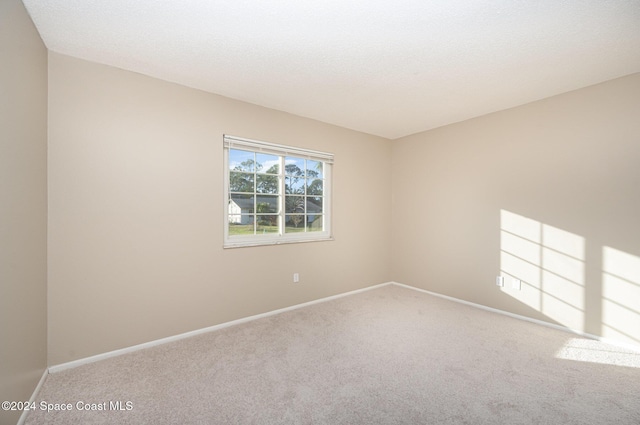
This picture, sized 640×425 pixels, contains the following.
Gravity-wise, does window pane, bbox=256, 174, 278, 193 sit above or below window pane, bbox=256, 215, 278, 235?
above

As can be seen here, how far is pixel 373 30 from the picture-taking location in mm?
1878

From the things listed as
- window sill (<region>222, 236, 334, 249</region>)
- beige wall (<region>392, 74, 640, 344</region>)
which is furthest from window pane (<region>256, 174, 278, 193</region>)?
beige wall (<region>392, 74, 640, 344</region>)

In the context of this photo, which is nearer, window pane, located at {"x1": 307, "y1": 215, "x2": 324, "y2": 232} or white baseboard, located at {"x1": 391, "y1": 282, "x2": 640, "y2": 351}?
white baseboard, located at {"x1": 391, "y1": 282, "x2": 640, "y2": 351}

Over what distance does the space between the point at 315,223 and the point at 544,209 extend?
2.71 metres

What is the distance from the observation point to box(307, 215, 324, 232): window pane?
149 inches

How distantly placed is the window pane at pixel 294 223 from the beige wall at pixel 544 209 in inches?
75.1

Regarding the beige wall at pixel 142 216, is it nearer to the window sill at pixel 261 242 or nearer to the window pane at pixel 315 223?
the window sill at pixel 261 242

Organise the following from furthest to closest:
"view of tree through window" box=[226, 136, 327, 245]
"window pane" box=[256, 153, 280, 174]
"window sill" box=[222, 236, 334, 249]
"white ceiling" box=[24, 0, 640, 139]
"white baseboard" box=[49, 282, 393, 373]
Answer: "window pane" box=[256, 153, 280, 174]
"view of tree through window" box=[226, 136, 327, 245]
"window sill" box=[222, 236, 334, 249]
"white baseboard" box=[49, 282, 393, 373]
"white ceiling" box=[24, 0, 640, 139]

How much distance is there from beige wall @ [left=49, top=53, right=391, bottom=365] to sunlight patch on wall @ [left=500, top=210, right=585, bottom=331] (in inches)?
103

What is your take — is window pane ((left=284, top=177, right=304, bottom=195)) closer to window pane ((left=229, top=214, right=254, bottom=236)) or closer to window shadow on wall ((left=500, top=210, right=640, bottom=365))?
window pane ((left=229, top=214, right=254, bottom=236))

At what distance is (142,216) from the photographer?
248 centimetres

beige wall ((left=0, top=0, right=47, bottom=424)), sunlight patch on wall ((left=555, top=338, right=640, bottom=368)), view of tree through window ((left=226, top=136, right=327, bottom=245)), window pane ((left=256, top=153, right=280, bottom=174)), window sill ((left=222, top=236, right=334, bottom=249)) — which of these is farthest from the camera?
window pane ((left=256, top=153, right=280, bottom=174))

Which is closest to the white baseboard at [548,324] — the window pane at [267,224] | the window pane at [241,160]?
the window pane at [267,224]

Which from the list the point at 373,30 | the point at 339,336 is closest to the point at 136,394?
the point at 339,336
